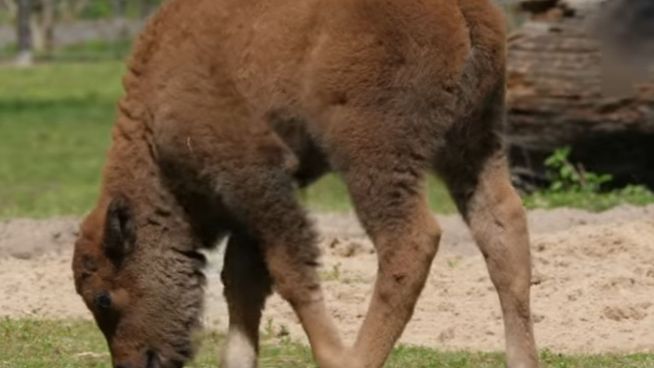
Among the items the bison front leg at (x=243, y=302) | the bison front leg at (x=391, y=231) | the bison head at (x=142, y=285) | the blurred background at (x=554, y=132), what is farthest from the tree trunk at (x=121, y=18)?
the bison front leg at (x=391, y=231)

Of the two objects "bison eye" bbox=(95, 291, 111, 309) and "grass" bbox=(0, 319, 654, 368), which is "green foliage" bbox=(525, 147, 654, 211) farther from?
"bison eye" bbox=(95, 291, 111, 309)

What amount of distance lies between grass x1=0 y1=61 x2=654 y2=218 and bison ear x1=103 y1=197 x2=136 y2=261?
72 cm

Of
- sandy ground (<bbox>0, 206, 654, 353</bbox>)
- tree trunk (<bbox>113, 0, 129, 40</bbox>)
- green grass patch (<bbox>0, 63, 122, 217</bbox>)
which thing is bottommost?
tree trunk (<bbox>113, 0, 129, 40</bbox>)

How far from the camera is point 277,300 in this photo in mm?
9812

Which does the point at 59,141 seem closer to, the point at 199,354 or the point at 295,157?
the point at 199,354

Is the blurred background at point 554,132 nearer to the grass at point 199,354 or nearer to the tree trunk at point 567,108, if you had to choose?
the tree trunk at point 567,108

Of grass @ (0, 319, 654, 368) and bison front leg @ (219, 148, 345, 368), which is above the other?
bison front leg @ (219, 148, 345, 368)

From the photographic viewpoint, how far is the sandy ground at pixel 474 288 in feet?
28.7

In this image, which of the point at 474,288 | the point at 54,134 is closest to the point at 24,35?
the point at 54,134

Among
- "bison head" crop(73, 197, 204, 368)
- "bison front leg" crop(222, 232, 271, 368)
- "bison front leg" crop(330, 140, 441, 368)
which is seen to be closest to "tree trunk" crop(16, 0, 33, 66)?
"bison front leg" crop(222, 232, 271, 368)

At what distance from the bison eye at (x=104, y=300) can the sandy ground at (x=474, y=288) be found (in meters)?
0.67

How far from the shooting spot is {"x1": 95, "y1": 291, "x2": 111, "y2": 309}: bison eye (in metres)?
7.27

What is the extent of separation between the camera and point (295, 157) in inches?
275

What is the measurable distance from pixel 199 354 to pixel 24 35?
28.8 metres
